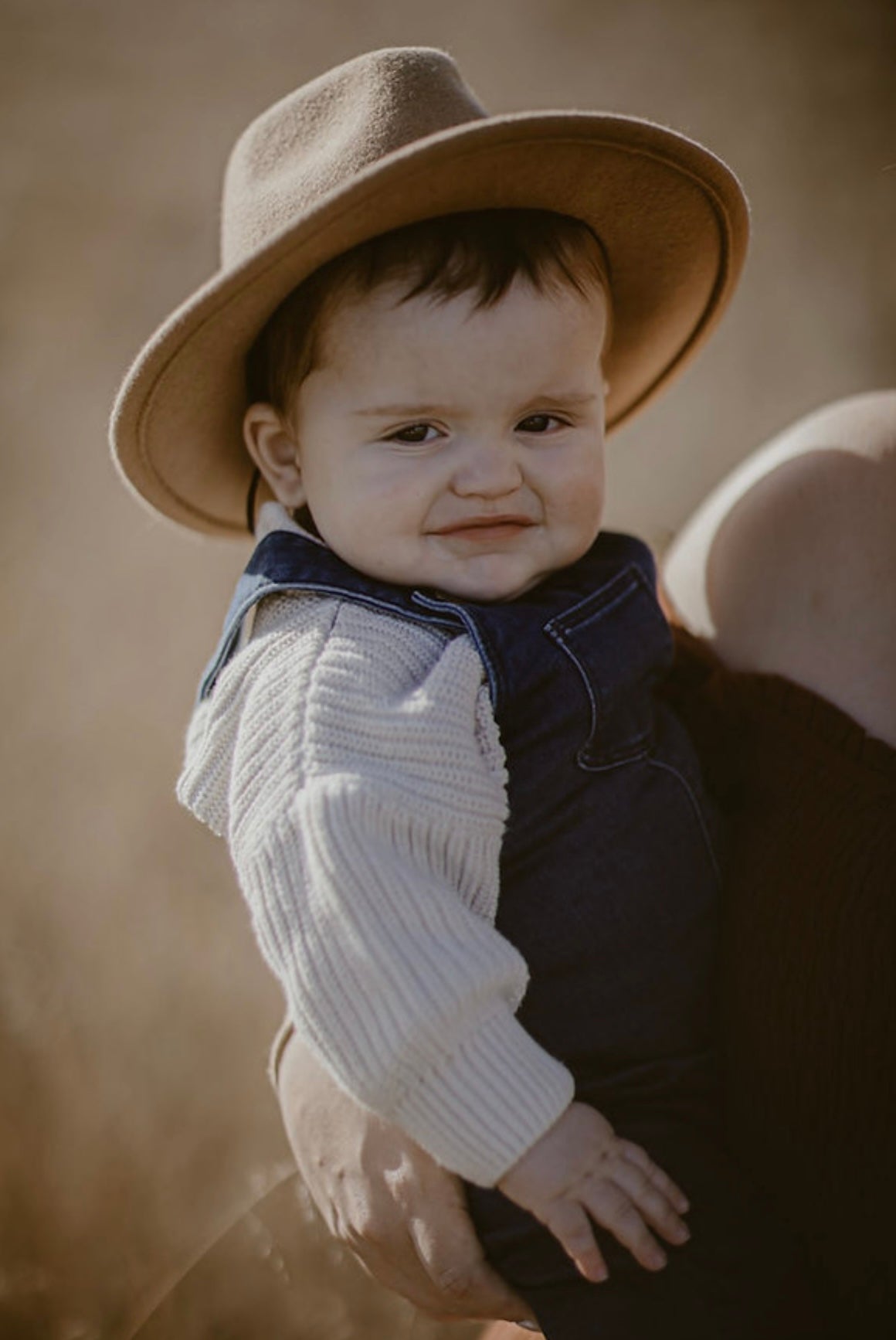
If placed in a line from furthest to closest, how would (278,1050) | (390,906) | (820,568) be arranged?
(278,1050), (820,568), (390,906)

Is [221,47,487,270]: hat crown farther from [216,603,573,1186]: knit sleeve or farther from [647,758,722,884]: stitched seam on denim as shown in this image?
[647,758,722,884]: stitched seam on denim

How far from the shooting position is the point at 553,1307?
1.17 m

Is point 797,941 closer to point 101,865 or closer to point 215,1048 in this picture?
point 215,1048

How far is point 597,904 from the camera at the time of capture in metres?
1.24

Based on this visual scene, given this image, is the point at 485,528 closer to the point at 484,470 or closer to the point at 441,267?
the point at 484,470

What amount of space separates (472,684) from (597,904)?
284mm

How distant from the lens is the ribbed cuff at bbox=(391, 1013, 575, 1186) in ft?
3.34

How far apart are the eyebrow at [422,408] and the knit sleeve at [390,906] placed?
284 mm

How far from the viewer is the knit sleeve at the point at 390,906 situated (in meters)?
1.00

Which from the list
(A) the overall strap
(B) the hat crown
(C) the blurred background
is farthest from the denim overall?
(C) the blurred background

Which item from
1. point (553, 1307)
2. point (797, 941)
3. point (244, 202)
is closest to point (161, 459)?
point (244, 202)

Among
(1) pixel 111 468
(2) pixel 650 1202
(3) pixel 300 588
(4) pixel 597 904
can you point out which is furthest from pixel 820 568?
(1) pixel 111 468

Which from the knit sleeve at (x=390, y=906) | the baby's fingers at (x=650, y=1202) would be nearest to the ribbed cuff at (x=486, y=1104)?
the knit sleeve at (x=390, y=906)

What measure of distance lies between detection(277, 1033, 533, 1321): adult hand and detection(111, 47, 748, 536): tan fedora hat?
31.4 inches
